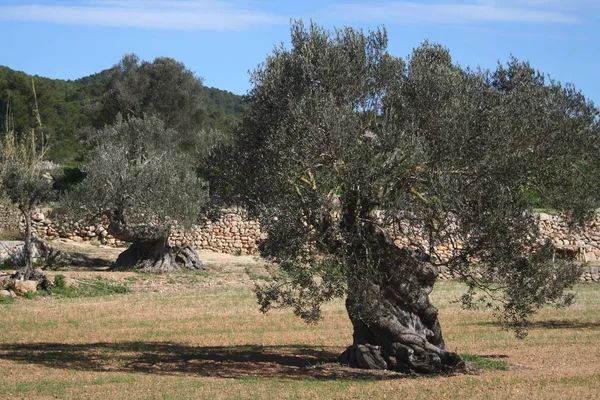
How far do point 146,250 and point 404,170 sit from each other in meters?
21.4

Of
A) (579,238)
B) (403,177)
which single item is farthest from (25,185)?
(579,238)

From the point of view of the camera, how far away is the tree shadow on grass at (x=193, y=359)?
15.4 meters

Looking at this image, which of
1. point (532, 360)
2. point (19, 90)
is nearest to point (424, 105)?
point (532, 360)

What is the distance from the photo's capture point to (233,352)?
59.0 ft

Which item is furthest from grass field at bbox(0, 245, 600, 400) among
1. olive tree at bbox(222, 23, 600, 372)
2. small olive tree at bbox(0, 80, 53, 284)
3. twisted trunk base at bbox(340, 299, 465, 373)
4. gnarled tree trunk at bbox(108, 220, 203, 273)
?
gnarled tree trunk at bbox(108, 220, 203, 273)

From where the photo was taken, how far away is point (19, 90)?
2507 inches

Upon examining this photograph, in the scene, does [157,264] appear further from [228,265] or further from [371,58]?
[371,58]

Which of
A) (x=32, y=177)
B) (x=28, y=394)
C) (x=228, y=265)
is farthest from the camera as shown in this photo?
(x=228, y=265)

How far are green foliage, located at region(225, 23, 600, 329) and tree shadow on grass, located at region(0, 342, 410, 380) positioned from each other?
Answer: 5.42 feet

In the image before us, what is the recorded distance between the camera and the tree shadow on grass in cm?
1542

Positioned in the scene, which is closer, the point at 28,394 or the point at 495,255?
the point at 28,394

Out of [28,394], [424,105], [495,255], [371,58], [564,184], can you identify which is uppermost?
[371,58]

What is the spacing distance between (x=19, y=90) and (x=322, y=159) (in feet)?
180

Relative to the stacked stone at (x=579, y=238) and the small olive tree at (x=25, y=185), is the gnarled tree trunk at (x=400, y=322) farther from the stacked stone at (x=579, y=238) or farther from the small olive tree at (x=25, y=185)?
the stacked stone at (x=579, y=238)
